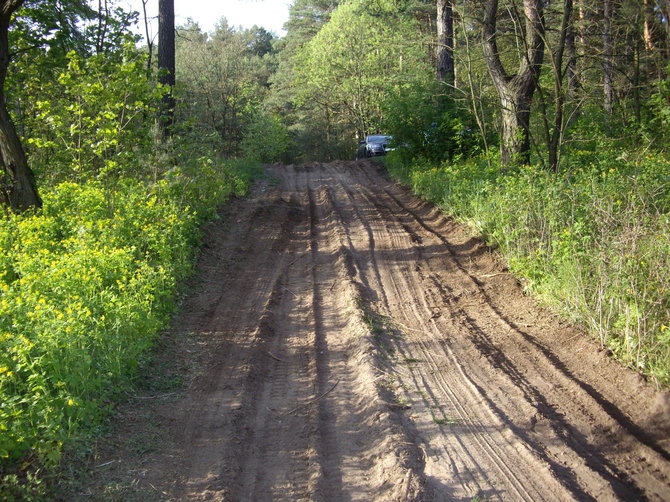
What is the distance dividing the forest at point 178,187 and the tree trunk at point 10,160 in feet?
0.08

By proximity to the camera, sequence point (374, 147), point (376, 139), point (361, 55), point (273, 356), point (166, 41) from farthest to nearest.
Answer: point (361, 55) → point (376, 139) → point (374, 147) → point (166, 41) → point (273, 356)

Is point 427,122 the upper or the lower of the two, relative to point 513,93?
lower

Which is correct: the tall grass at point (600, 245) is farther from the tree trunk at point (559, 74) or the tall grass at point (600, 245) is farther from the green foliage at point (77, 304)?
the green foliage at point (77, 304)

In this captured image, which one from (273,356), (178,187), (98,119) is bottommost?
(273,356)

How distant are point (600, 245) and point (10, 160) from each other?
8965 mm

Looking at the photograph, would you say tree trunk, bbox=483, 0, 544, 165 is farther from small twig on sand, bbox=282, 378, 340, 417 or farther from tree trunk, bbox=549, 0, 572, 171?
small twig on sand, bbox=282, 378, 340, 417

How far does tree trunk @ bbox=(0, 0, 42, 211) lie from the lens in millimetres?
9109

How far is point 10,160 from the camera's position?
359 inches

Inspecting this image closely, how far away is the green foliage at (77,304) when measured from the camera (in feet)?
13.5

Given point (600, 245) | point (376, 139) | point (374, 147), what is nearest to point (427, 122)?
point (374, 147)

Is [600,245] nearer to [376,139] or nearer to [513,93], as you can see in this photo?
[513,93]

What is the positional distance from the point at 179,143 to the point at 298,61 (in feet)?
95.3

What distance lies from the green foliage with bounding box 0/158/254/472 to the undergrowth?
1 centimetres

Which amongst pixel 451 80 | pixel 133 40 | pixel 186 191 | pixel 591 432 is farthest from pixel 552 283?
pixel 451 80
